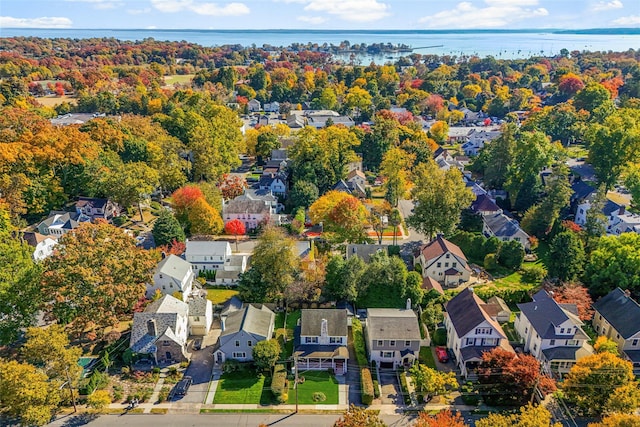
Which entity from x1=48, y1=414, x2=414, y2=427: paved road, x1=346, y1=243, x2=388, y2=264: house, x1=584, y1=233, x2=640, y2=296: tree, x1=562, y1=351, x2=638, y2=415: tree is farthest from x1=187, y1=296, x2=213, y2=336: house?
x1=584, y1=233, x2=640, y2=296: tree

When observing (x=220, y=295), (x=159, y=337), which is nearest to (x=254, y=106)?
(x=220, y=295)

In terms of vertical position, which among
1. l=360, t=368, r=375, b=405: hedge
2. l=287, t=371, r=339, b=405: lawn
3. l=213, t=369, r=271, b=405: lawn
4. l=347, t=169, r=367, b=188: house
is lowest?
l=213, t=369, r=271, b=405: lawn

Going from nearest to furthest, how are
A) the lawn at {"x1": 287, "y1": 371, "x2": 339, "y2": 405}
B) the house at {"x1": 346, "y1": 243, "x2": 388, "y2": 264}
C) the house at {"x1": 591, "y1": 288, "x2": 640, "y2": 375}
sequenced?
the lawn at {"x1": 287, "y1": 371, "x2": 339, "y2": 405}, the house at {"x1": 591, "y1": 288, "x2": 640, "y2": 375}, the house at {"x1": 346, "y1": 243, "x2": 388, "y2": 264}

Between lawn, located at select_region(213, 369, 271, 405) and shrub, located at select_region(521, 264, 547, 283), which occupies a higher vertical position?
shrub, located at select_region(521, 264, 547, 283)

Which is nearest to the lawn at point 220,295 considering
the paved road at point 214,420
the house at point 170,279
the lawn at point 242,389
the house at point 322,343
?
the house at point 170,279

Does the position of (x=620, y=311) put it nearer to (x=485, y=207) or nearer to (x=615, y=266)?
(x=615, y=266)

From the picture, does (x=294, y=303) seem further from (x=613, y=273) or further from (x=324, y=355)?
(x=613, y=273)

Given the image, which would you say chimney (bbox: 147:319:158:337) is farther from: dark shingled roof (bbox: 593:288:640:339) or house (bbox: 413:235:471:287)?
dark shingled roof (bbox: 593:288:640:339)
